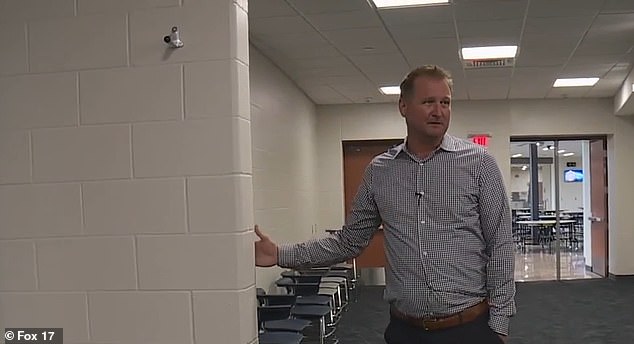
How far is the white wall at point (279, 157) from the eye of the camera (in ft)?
21.1

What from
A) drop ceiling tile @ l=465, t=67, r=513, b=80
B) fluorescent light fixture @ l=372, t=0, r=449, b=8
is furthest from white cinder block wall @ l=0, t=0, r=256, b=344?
drop ceiling tile @ l=465, t=67, r=513, b=80

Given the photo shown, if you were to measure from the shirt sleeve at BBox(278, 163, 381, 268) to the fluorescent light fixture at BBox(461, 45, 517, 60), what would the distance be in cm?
481

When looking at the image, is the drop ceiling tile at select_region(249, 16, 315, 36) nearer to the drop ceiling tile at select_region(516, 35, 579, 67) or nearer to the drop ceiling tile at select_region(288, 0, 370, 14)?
the drop ceiling tile at select_region(288, 0, 370, 14)

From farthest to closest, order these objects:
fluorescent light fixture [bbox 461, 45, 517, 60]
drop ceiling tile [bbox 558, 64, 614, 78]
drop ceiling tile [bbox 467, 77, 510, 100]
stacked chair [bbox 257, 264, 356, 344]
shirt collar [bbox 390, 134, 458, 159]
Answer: drop ceiling tile [bbox 467, 77, 510, 100] < drop ceiling tile [bbox 558, 64, 614, 78] < fluorescent light fixture [bbox 461, 45, 517, 60] < stacked chair [bbox 257, 264, 356, 344] < shirt collar [bbox 390, 134, 458, 159]

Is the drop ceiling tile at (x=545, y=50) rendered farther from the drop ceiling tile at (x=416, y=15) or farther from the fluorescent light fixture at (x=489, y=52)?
the drop ceiling tile at (x=416, y=15)

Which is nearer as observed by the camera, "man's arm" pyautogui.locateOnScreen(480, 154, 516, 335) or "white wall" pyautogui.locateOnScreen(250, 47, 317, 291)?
"man's arm" pyautogui.locateOnScreen(480, 154, 516, 335)

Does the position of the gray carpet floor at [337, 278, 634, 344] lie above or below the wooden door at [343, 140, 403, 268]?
below

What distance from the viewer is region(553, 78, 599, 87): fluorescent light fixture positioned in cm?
891

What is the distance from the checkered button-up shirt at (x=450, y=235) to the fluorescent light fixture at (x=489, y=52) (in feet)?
15.8

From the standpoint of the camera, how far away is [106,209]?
2.04 metres

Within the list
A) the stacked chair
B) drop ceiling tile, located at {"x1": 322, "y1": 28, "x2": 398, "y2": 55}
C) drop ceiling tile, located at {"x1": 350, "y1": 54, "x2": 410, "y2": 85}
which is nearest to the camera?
the stacked chair

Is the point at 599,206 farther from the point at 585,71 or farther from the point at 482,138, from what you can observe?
the point at 585,71

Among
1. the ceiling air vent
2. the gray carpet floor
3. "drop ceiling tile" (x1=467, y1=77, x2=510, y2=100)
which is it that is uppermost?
the ceiling air vent

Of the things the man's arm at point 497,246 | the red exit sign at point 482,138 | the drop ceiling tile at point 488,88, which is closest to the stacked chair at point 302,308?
the man's arm at point 497,246
